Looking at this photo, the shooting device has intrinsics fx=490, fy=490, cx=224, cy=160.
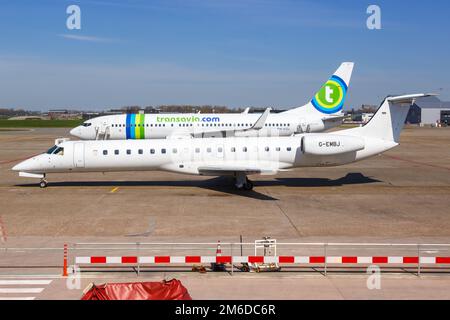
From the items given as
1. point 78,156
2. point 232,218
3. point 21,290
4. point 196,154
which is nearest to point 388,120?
point 196,154

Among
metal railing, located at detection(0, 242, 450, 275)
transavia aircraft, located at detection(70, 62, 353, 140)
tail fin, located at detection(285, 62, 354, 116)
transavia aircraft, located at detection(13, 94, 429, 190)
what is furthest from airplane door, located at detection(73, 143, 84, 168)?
tail fin, located at detection(285, 62, 354, 116)

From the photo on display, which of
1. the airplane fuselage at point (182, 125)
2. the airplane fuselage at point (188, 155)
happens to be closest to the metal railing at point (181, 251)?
the airplane fuselage at point (188, 155)

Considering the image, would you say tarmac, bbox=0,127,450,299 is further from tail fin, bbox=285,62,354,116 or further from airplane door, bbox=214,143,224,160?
tail fin, bbox=285,62,354,116

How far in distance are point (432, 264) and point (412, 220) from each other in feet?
18.2

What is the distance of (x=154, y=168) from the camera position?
79.6 feet

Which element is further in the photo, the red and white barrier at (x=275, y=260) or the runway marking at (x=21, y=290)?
the red and white barrier at (x=275, y=260)

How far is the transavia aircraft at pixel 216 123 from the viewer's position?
4291 centimetres

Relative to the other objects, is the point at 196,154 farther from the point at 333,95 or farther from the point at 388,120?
the point at 333,95

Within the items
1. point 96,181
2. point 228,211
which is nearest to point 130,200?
point 228,211

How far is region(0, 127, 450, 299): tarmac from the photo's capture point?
10.7m

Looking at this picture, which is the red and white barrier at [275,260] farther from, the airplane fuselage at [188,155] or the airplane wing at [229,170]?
the airplane fuselage at [188,155]

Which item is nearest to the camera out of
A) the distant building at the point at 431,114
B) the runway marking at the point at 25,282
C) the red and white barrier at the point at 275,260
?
the runway marking at the point at 25,282

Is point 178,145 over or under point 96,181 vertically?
over

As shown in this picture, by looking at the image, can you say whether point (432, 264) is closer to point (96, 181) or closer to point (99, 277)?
point (99, 277)
